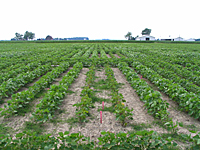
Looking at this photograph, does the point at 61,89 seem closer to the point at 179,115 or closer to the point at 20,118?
the point at 20,118

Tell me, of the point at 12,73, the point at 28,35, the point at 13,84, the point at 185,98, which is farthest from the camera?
the point at 28,35

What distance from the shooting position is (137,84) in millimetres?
6273

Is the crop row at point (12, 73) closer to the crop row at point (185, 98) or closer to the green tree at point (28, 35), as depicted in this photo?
the crop row at point (185, 98)

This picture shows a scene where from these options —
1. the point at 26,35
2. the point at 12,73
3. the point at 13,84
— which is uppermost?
the point at 26,35

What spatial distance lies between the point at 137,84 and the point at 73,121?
328 cm

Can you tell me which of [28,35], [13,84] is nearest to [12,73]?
[13,84]

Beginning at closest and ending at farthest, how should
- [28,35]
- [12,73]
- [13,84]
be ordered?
1. [13,84]
2. [12,73]
3. [28,35]

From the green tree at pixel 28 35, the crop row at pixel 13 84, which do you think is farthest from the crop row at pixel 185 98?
the green tree at pixel 28 35

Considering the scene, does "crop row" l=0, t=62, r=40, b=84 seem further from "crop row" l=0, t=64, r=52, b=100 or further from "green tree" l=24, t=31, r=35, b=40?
"green tree" l=24, t=31, r=35, b=40

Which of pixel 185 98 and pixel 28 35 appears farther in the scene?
pixel 28 35

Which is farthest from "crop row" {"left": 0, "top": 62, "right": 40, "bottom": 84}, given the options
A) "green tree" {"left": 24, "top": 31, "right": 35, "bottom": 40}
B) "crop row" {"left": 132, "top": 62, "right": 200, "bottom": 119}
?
"green tree" {"left": 24, "top": 31, "right": 35, "bottom": 40}

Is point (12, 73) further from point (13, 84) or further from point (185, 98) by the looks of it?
point (185, 98)

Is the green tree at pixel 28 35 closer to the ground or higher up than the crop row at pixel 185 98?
higher up

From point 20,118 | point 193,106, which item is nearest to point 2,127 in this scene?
point 20,118
